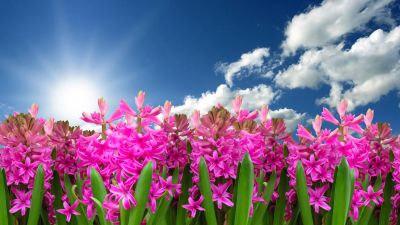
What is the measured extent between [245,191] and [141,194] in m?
0.98

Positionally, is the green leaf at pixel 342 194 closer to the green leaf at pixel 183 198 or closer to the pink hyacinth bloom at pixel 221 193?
the pink hyacinth bloom at pixel 221 193

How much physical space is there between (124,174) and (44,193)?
118cm

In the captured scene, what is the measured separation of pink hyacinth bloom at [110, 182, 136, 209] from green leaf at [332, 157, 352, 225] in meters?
2.06

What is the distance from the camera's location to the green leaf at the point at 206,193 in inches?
167

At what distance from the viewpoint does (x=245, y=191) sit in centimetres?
432

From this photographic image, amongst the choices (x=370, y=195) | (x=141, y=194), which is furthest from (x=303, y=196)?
(x=141, y=194)

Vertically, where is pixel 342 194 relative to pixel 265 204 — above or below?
above

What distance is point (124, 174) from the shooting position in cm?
415

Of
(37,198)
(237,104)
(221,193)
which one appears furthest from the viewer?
(237,104)

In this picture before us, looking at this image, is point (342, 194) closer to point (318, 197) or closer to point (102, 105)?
point (318, 197)

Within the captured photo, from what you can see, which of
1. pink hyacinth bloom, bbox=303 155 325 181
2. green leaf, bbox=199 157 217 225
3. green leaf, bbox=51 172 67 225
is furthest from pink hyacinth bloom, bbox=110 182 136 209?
pink hyacinth bloom, bbox=303 155 325 181

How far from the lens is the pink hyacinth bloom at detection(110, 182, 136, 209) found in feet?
→ 13.3

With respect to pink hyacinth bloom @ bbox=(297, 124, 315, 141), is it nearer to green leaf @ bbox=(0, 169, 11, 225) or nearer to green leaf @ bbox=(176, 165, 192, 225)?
green leaf @ bbox=(176, 165, 192, 225)

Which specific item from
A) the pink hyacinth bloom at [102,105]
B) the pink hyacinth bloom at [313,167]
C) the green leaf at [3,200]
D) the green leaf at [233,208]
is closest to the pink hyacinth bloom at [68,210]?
the green leaf at [3,200]
